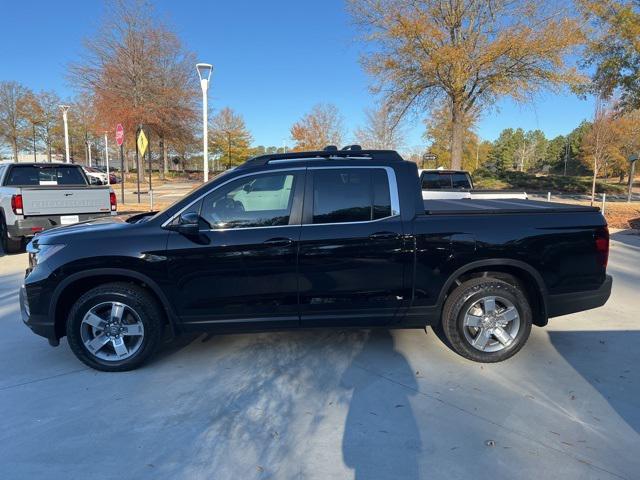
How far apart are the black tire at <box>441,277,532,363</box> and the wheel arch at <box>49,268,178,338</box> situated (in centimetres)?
242

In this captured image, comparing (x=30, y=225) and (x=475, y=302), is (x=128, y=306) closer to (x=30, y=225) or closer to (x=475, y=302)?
(x=475, y=302)

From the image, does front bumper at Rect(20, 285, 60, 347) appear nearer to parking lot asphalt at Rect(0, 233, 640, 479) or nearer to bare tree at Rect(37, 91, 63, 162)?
parking lot asphalt at Rect(0, 233, 640, 479)

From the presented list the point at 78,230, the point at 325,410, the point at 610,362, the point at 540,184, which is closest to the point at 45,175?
the point at 78,230

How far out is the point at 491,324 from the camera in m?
4.09

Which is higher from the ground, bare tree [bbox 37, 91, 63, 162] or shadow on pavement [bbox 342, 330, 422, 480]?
bare tree [bbox 37, 91, 63, 162]

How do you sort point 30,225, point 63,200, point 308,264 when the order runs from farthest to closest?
point 63,200 → point 30,225 → point 308,264

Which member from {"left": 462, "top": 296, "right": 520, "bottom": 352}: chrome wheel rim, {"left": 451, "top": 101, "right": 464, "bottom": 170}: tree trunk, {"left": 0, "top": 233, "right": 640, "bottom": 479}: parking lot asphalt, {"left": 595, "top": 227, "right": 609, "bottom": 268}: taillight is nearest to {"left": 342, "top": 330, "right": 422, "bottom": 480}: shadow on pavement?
{"left": 0, "top": 233, "right": 640, "bottom": 479}: parking lot asphalt

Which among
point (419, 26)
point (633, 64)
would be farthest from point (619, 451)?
point (633, 64)

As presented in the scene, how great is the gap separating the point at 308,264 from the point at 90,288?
1.91m

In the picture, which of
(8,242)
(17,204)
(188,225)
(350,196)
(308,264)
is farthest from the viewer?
(8,242)

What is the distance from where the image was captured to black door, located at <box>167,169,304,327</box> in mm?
3773

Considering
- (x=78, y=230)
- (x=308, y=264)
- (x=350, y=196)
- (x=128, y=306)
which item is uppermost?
(x=350, y=196)

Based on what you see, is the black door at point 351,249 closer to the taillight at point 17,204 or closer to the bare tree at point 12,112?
the taillight at point 17,204

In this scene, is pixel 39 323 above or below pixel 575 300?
below
